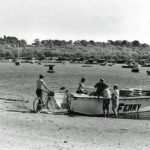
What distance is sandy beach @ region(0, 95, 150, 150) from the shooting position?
45.9 ft

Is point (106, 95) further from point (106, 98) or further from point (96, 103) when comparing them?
point (96, 103)

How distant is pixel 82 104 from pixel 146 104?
4943mm

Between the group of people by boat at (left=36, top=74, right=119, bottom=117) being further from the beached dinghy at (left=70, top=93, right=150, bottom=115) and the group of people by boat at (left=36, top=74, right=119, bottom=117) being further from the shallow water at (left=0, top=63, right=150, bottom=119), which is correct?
the shallow water at (left=0, top=63, right=150, bottom=119)

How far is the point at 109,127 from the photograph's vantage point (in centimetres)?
1916

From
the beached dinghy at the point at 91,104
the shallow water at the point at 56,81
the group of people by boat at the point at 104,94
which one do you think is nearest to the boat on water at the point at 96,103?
the beached dinghy at the point at 91,104

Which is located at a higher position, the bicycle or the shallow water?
the bicycle

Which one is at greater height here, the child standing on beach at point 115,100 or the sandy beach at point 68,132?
the child standing on beach at point 115,100

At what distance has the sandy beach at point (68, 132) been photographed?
14.0 m

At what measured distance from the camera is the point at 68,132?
56.4 feet

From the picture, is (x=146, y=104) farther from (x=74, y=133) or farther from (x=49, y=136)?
(x=49, y=136)

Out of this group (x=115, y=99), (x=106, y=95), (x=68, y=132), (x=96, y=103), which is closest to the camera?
(x=68, y=132)

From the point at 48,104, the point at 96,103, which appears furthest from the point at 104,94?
the point at 48,104

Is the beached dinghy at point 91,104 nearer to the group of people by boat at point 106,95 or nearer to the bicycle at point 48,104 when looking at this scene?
the group of people by boat at point 106,95

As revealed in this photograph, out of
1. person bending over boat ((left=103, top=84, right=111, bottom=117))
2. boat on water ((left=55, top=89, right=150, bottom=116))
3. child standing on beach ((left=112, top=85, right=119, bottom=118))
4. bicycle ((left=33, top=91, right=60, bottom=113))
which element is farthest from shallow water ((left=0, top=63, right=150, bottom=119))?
bicycle ((left=33, top=91, right=60, bottom=113))
